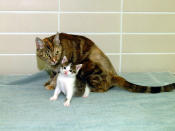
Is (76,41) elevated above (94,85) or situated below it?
above


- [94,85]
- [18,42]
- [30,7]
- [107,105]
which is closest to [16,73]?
[18,42]

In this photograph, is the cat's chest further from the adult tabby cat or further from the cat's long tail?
the cat's long tail

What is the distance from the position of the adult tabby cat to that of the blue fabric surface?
0.13ft

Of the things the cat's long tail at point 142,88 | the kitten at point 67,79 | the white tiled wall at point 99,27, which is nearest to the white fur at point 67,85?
the kitten at point 67,79

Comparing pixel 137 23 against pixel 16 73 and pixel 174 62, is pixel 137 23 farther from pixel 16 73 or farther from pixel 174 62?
pixel 16 73

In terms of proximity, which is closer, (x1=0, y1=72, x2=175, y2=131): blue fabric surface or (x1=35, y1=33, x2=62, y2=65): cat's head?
(x1=0, y1=72, x2=175, y2=131): blue fabric surface

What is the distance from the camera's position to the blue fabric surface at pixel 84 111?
115 centimetres

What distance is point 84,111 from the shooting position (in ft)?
4.21

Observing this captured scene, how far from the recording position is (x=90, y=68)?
1546 millimetres

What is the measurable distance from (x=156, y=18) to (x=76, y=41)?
1.72 ft

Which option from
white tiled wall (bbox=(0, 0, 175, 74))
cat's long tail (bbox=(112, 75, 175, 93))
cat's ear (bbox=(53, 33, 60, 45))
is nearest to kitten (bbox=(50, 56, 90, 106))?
cat's ear (bbox=(53, 33, 60, 45))

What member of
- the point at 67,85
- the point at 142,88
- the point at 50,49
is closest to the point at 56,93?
the point at 67,85

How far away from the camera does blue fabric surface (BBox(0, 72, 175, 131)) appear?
115 centimetres

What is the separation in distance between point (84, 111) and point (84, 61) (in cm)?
36
